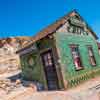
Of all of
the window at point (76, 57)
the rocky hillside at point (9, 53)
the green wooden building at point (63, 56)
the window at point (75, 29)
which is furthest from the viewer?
the rocky hillside at point (9, 53)

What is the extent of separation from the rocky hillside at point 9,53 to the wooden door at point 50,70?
15.0 meters

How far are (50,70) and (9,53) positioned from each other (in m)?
23.7

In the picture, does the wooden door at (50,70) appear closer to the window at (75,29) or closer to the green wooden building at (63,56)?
A: the green wooden building at (63,56)

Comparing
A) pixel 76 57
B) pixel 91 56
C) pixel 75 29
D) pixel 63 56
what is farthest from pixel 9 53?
pixel 63 56

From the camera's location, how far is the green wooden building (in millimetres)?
11461

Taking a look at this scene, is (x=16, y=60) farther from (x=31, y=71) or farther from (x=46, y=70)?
(x=46, y=70)

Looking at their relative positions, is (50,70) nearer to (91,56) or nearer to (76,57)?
(76,57)

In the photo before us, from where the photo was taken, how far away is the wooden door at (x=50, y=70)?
11.7m

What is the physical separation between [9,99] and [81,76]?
5638mm

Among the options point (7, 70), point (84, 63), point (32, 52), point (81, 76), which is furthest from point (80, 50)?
point (7, 70)

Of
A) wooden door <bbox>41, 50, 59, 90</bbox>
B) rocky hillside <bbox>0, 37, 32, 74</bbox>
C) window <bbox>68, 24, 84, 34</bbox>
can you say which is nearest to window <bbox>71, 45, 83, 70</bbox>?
window <bbox>68, 24, 84, 34</bbox>

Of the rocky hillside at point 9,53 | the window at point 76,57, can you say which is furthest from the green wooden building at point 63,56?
the rocky hillside at point 9,53

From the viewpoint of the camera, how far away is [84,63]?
13.3 m

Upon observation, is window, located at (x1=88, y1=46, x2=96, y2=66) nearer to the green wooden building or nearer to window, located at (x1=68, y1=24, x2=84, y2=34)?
the green wooden building
